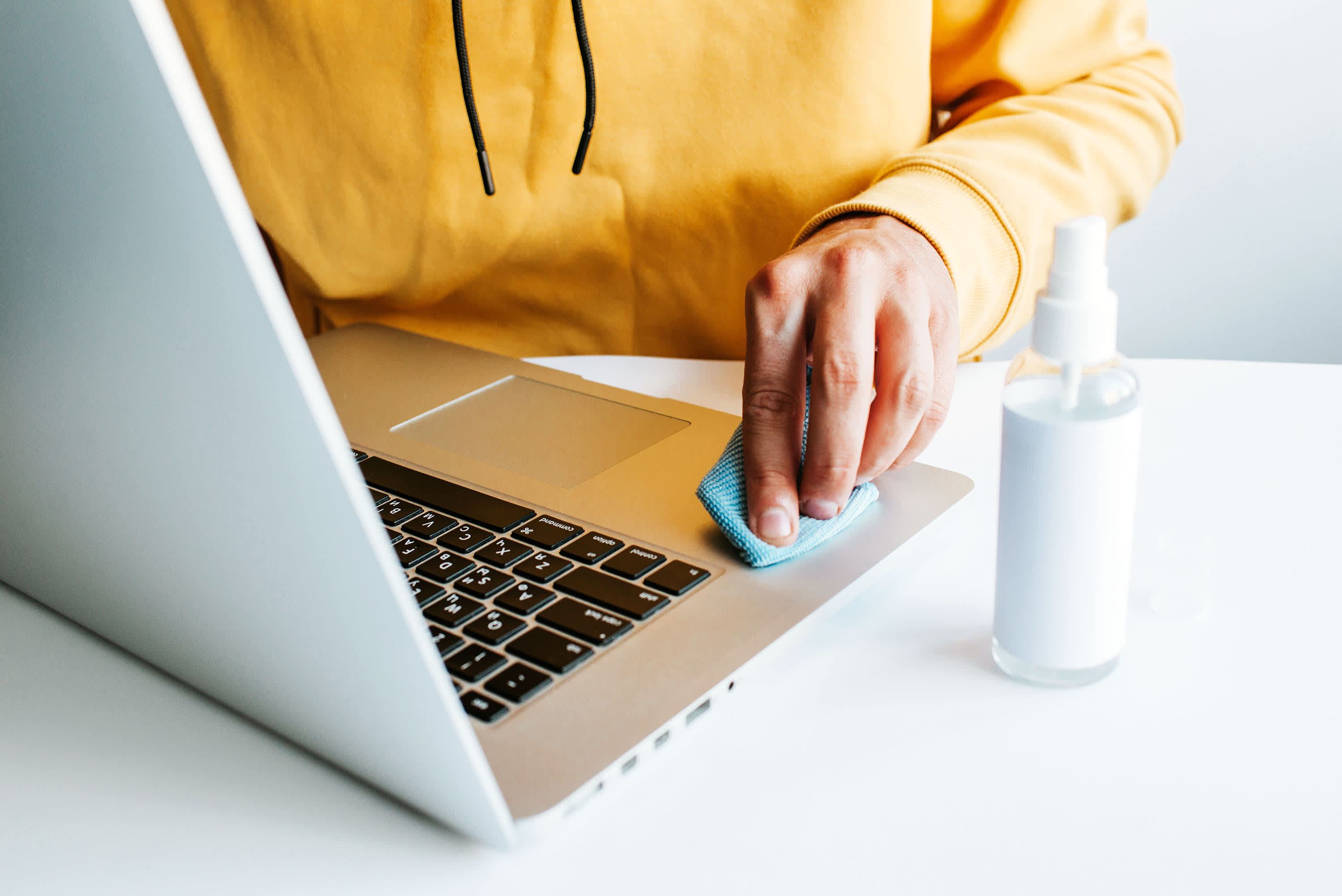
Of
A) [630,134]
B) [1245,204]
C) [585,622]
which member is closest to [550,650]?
[585,622]

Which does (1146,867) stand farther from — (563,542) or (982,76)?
(982,76)

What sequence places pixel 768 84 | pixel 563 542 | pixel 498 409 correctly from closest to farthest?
1. pixel 563 542
2. pixel 498 409
3. pixel 768 84

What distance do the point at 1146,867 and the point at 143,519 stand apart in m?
0.31

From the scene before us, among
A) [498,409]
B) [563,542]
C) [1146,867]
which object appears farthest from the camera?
[498,409]

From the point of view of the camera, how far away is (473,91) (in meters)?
0.73

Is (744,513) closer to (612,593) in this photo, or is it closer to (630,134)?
(612,593)

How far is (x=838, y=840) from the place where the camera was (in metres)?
0.31

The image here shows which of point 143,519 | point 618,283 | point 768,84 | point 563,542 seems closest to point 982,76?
point 768,84

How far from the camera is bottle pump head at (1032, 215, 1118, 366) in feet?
1.03

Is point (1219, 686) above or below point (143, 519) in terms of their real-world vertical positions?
below

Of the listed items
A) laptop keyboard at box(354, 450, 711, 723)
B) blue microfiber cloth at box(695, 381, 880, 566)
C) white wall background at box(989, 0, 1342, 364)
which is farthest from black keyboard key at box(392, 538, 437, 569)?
white wall background at box(989, 0, 1342, 364)

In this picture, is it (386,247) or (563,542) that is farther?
(386,247)

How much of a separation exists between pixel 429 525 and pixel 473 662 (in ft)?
0.38

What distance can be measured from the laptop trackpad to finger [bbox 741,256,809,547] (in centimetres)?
10
